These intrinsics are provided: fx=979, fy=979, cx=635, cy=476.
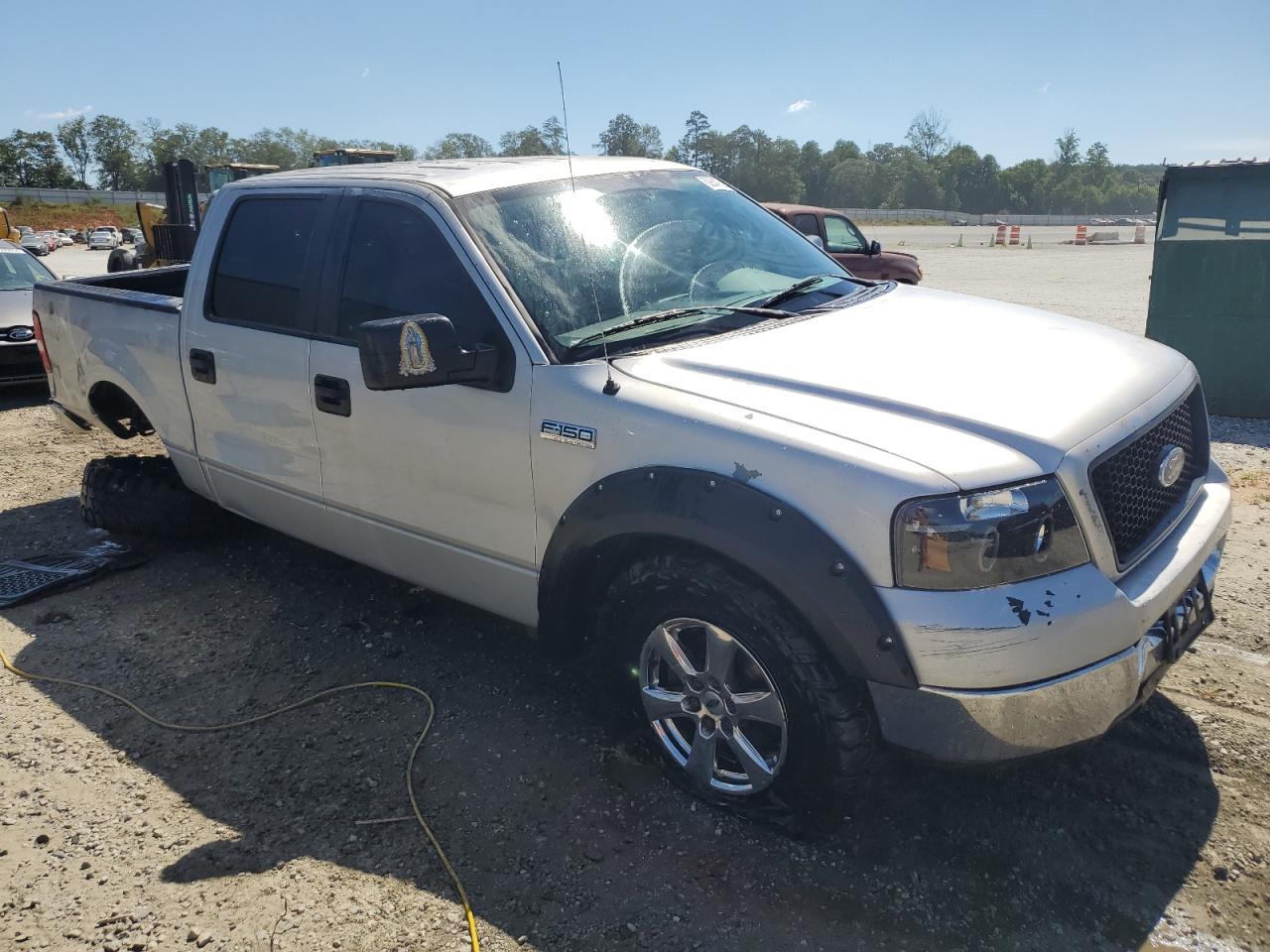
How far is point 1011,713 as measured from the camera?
2.33 meters

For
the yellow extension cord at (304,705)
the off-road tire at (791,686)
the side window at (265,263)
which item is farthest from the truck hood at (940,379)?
the side window at (265,263)

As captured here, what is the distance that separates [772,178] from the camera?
335 ft

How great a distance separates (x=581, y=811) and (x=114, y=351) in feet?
11.4

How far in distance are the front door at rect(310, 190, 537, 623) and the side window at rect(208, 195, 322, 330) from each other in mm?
258

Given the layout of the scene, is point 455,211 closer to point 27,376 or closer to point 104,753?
point 104,753

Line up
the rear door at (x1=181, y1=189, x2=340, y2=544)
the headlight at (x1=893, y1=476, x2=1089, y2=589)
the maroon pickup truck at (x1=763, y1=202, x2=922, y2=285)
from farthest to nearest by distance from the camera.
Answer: the maroon pickup truck at (x1=763, y1=202, x2=922, y2=285), the rear door at (x1=181, y1=189, x2=340, y2=544), the headlight at (x1=893, y1=476, x2=1089, y2=589)

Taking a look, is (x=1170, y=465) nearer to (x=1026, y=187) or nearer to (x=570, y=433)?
(x=570, y=433)

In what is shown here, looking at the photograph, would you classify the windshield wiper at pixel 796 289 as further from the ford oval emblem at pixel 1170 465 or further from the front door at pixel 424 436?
the ford oval emblem at pixel 1170 465

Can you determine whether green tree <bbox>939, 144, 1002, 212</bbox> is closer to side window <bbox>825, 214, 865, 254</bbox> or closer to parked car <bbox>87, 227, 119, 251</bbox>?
parked car <bbox>87, 227, 119, 251</bbox>

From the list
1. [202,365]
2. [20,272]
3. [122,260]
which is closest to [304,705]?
[202,365]

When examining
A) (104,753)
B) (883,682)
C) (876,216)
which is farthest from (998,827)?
(876,216)

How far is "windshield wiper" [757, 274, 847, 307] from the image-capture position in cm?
344

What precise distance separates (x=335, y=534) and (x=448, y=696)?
0.80m

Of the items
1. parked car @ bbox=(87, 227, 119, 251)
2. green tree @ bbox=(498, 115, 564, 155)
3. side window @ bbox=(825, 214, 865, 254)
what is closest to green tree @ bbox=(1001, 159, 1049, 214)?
parked car @ bbox=(87, 227, 119, 251)
